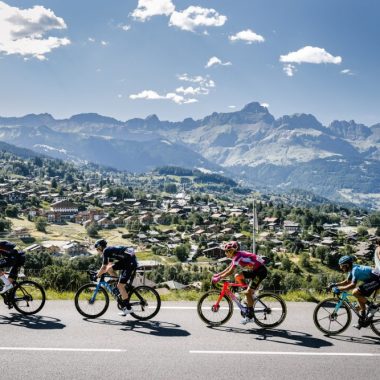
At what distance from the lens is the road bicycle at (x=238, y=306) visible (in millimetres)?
11109

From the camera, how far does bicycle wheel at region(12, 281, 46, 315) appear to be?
39.3 ft

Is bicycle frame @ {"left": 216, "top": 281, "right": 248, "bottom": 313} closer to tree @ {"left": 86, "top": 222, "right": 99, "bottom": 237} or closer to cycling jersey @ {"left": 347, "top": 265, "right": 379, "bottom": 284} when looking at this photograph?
cycling jersey @ {"left": 347, "top": 265, "right": 379, "bottom": 284}

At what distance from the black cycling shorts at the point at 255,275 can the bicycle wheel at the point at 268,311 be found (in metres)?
0.43

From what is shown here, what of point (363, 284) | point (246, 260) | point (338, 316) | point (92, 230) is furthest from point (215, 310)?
point (92, 230)

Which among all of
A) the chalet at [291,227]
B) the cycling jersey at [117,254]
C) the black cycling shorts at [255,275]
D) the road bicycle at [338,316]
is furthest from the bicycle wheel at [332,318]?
the chalet at [291,227]

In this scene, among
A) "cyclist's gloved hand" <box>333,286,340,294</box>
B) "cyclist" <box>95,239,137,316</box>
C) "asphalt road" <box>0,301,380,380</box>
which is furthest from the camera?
"cyclist" <box>95,239,137,316</box>

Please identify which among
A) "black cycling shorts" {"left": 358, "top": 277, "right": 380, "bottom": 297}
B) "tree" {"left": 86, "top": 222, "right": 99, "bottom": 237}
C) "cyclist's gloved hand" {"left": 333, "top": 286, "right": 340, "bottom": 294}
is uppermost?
"black cycling shorts" {"left": 358, "top": 277, "right": 380, "bottom": 297}

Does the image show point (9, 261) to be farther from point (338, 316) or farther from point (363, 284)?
point (363, 284)

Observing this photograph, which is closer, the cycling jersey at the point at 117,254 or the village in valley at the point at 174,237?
the cycling jersey at the point at 117,254

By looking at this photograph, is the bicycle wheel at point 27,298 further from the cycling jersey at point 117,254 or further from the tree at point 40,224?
the tree at point 40,224

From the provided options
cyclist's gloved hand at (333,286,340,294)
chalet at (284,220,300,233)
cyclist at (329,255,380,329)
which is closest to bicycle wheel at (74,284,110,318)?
cyclist's gloved hand at (333,286,340,294)

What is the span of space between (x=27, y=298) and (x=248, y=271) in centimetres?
660

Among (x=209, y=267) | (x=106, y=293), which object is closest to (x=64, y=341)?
(x=106, y=293)

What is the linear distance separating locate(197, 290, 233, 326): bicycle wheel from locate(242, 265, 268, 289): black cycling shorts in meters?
0.85
